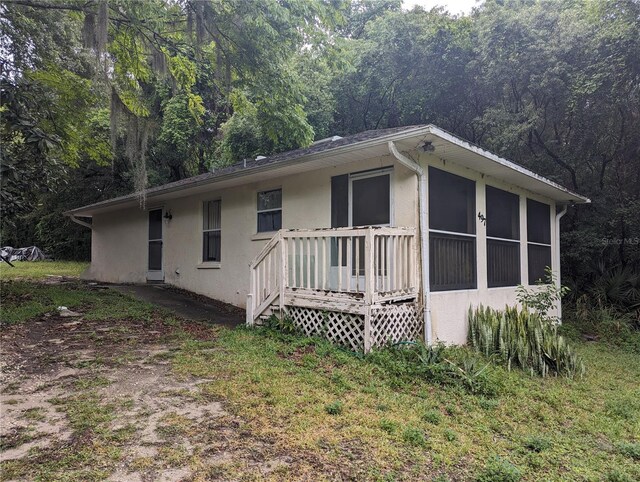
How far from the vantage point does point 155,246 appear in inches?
432

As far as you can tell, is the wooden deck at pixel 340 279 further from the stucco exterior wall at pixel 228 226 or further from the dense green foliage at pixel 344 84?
the dense green foliage at pixel 344 84

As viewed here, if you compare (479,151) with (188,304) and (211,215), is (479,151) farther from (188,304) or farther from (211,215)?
(188,304)

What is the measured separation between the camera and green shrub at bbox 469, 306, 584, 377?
17.8 ft

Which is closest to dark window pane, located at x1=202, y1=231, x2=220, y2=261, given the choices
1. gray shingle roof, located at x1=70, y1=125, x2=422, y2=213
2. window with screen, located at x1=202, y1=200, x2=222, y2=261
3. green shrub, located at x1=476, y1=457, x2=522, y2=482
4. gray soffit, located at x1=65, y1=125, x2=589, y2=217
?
window with screen, located at x1=202, y1=200, x2=222, y2=261

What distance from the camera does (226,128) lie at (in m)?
14.9

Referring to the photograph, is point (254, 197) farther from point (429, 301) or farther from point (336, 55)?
point (429, 301)

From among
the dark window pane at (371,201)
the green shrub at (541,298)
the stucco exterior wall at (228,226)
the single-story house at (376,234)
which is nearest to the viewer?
the single-story house at (376,234)

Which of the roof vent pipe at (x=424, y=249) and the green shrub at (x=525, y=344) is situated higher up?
the roof vent pipe at (x=424, y=249)

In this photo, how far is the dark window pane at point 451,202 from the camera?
610cm

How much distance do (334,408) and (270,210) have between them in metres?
4.93

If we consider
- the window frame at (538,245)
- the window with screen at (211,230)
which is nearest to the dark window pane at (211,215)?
the window with screen at (211,230)

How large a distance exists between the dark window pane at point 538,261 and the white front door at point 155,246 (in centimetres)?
870

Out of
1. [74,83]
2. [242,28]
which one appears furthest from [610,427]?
[74,83]

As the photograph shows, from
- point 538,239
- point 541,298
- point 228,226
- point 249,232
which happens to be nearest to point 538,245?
point 538,239
